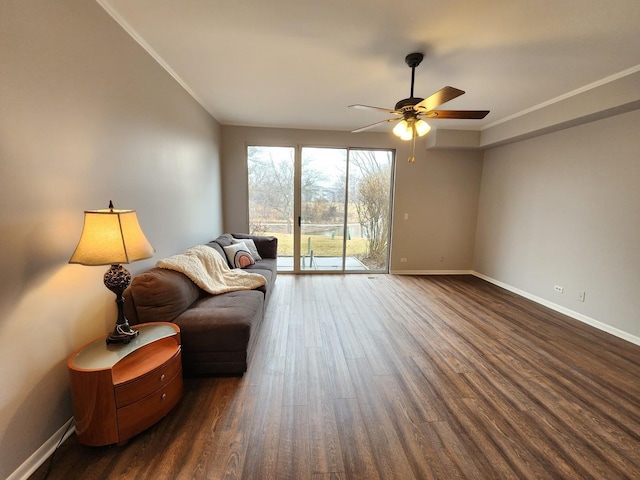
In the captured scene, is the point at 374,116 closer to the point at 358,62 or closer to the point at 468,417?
the point at 358,62

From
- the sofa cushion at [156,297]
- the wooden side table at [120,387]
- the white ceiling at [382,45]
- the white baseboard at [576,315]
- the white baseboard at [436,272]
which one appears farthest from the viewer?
the white baseboard at [436,272]

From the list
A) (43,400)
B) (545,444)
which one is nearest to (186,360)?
(43,400)

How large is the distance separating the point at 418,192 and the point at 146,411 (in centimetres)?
503

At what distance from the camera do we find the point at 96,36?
1.68 meters

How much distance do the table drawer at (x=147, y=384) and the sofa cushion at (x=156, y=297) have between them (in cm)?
43

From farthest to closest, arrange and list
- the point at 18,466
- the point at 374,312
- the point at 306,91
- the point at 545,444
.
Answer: the point at 374,312, the point at 306,91, the point at 545,444, the point at 18,466

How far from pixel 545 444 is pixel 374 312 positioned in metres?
1.94

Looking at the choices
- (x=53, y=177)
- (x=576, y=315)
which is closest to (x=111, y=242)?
(x=53, y=177)

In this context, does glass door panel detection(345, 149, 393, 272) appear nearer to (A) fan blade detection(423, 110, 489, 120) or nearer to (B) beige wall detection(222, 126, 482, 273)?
(B) beige wall detection(222, 126, 482, 273)

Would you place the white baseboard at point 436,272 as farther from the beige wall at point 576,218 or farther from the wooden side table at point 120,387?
the wooden side table at point 120,387

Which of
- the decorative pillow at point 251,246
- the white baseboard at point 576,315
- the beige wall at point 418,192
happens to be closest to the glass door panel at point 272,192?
the beige wall at point 418,192

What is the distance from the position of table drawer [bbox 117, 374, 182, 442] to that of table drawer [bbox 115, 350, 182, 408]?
29mm

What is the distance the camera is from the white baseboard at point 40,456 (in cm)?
125

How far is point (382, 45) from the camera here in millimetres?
2172
